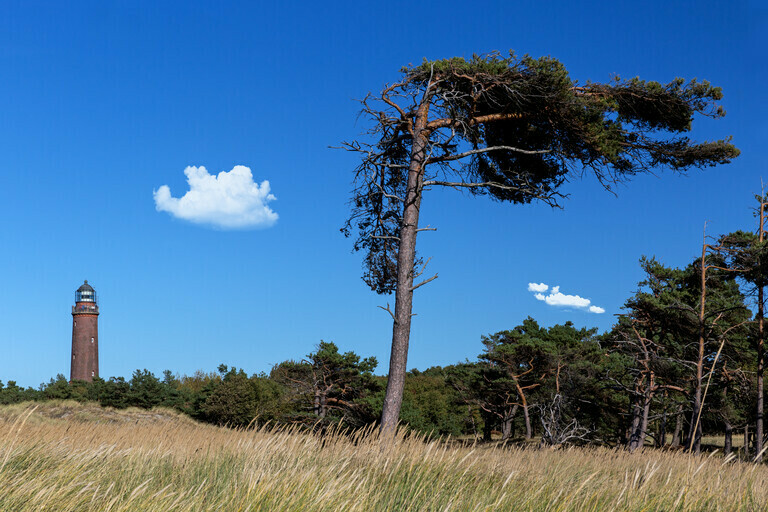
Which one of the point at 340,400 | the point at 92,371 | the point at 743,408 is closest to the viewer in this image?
the point at 340,400

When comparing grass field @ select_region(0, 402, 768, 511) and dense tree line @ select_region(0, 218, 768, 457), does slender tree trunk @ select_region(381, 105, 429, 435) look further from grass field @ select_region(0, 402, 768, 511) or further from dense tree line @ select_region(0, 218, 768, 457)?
dense tree line @ select_region(0, 218, 768, 457)

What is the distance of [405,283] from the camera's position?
11672 mm

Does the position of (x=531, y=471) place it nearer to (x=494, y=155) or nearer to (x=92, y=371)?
(x=494, y=155)

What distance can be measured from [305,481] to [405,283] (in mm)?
7171

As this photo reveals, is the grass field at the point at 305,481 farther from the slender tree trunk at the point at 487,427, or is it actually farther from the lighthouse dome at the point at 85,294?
the lighthouse dome at the point at 85,294

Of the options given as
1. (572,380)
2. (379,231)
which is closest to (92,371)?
(572,380)

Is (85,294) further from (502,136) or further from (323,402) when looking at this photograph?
(502,136)

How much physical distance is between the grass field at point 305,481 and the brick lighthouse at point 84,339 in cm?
3773

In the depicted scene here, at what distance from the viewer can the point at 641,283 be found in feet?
74.6

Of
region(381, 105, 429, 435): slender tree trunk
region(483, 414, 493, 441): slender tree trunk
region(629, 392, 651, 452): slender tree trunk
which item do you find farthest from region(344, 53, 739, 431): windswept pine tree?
region(483, 414, 493, 441): slender tree trunk

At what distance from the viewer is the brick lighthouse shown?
42.0 meters

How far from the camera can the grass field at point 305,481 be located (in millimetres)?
4234

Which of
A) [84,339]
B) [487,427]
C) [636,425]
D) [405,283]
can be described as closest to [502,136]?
[405,283]

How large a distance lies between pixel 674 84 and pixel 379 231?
25.1ft
